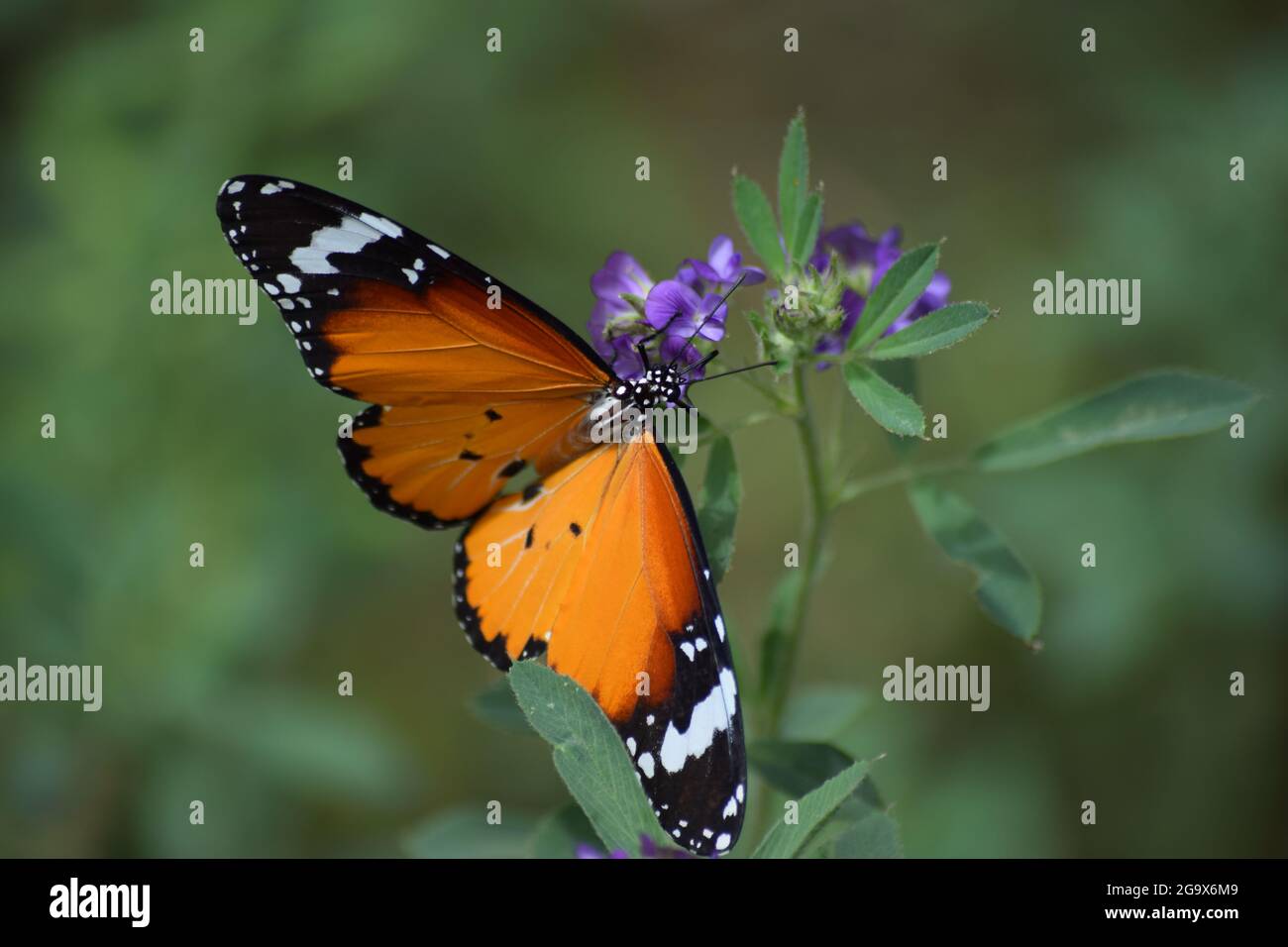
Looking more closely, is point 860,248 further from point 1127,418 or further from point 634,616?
point 634,616

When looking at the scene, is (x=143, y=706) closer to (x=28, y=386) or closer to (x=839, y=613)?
(x=28, y=386)

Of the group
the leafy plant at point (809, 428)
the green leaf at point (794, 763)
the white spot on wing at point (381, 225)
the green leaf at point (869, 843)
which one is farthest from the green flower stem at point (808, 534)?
the white spot on wing at point (381, 225)

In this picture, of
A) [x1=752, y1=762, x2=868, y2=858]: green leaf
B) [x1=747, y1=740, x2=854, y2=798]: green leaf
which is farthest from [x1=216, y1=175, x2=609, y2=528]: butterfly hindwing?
[x1=752, y1=762, x2=868, y2=858]: green leaf

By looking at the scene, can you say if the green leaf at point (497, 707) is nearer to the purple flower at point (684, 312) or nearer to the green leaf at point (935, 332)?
the purple flower at point (684, 312)

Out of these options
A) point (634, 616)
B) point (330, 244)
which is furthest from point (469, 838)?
point (330, 244)

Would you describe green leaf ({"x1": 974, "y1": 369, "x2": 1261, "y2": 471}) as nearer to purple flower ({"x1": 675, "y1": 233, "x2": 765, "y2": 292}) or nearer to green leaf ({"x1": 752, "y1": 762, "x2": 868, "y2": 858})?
purple flower ({"x1": 675, "y1": 233, "x2": 765, "y2": 292})

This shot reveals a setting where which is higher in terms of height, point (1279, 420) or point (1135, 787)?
point (1279, 420)
